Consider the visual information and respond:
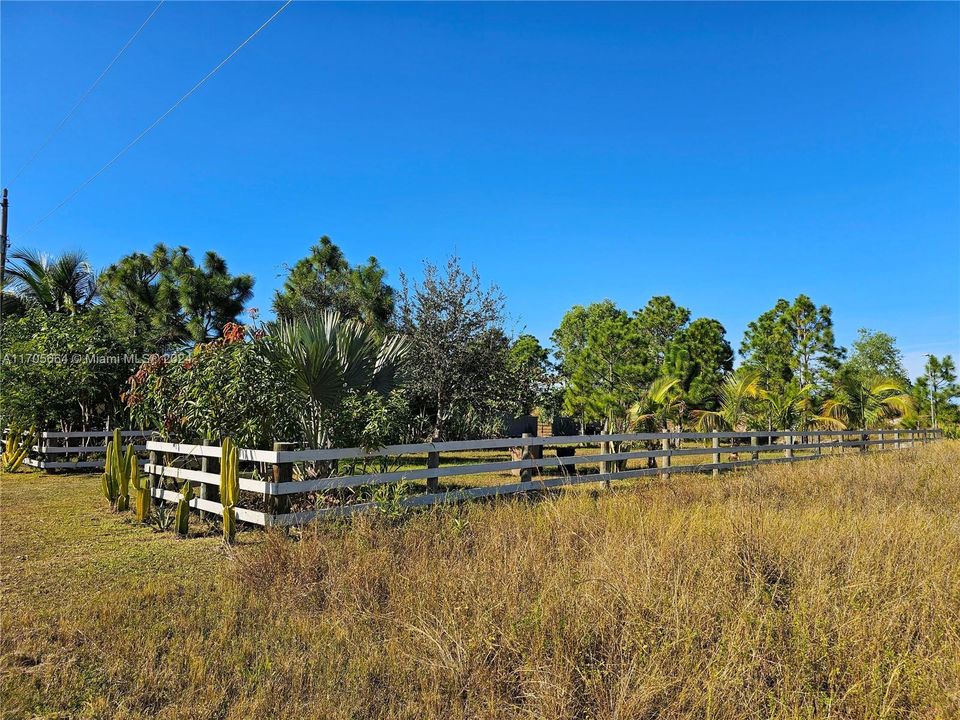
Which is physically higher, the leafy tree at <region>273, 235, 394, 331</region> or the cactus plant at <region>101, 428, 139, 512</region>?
the leafy tree at <region>273, 235, 394, 331</region>

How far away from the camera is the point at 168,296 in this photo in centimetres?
2553

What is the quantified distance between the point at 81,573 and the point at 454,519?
3.70 meters

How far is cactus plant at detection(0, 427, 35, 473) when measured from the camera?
15.7 metres

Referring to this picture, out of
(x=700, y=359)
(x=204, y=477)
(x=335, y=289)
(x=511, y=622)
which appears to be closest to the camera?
(x=511, y=622)

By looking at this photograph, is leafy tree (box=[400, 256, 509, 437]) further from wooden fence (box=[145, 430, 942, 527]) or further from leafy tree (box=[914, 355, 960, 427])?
leafy tree (box=[914, 355, 960, 427])

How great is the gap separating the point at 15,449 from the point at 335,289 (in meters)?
17.3

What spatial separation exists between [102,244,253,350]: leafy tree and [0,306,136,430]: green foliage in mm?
6009

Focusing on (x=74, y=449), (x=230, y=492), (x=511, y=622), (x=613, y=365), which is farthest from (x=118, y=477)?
(x=613, y=365)

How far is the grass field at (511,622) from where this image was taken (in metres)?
3.25

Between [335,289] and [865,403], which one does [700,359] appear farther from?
[335,289]

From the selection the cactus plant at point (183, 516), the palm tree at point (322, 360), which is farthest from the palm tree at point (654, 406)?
the cactus plant at point (183, 516)

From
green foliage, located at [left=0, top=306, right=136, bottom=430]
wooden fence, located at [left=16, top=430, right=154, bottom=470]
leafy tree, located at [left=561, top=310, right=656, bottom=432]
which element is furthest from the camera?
leafy tree, located at [left=561, top=310, right=656, bottom=432]

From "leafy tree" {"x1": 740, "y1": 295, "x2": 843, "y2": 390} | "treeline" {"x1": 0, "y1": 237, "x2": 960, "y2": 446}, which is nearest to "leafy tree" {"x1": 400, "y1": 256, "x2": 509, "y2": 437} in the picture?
"treeline" {"x1": 0, "y1": 237, "x2": 960, "y2": 446}

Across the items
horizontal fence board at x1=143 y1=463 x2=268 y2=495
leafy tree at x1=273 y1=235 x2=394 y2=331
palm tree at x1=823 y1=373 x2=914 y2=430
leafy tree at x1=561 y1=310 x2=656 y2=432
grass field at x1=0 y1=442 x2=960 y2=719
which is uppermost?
leafy tree at x1=273 y1=235 x2=394 y2=331
